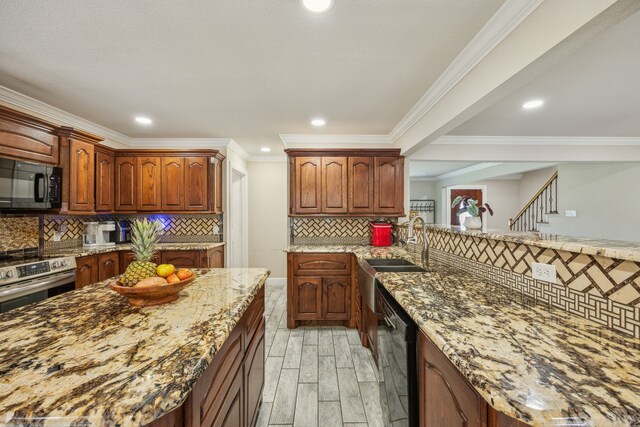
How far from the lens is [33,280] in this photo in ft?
7.84

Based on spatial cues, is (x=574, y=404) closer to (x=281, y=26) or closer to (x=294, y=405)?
(x=294, y=405)

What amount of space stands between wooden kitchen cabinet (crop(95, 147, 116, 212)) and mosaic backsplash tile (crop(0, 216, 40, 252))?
0.62 m

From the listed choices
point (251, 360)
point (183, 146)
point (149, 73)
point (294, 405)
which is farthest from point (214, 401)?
point (183, 146)

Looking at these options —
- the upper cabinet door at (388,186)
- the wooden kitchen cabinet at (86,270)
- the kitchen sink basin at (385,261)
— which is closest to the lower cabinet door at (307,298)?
the kitchen sink basin at (385,261)

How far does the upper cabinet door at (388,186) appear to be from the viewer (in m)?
3.64

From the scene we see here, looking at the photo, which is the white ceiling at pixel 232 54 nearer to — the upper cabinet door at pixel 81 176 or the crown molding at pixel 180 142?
the upper cabinet door at pixel 81 176

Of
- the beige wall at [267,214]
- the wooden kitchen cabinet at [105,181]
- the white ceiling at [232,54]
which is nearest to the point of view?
the white ceiling at [232,54]

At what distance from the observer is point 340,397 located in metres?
2.06

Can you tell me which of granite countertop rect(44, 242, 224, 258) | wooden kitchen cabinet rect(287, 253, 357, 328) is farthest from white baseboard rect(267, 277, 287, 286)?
wooden kitchen cabinet rect(287, 253, 357, 328)

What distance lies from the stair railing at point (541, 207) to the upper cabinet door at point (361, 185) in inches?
181

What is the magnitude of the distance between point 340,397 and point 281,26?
2.64 meters

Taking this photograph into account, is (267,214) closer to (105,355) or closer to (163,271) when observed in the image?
(163,271)

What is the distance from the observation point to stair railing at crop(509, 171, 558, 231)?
5.79 m

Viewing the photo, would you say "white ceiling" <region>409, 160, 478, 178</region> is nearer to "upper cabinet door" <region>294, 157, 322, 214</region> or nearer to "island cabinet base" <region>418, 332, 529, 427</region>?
"upper cabinet door" <region>294, 157, 322, 214</region>
